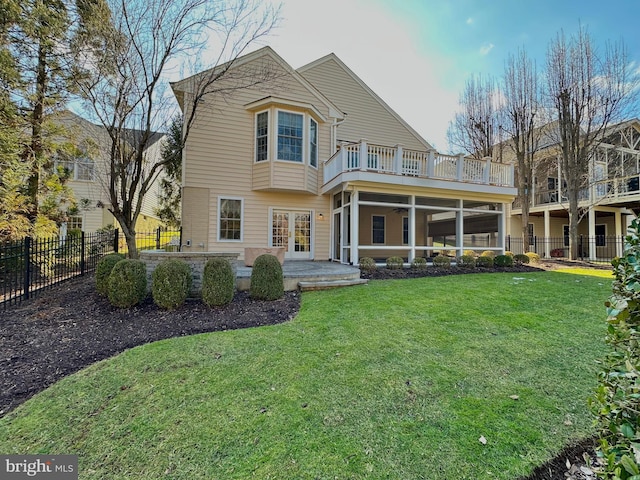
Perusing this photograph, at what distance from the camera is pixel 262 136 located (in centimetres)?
1084

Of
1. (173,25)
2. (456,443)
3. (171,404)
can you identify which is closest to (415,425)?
(456,443)

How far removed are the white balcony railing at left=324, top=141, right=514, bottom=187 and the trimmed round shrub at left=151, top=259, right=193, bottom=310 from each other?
5940mm

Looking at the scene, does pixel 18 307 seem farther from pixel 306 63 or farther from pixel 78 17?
pixel 306 63

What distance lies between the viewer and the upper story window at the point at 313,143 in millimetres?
11211

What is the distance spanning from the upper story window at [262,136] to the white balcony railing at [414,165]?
2.34 metres

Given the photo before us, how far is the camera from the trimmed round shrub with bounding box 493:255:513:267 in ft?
34.8

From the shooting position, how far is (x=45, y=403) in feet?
9.26

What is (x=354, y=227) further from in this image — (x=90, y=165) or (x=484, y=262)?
(x=90, y=165)

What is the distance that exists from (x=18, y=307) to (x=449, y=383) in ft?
24.9

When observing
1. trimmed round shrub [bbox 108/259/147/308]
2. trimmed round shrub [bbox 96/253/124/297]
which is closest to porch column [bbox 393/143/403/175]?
trimmed round shrub [bbox 108/259/147/308]

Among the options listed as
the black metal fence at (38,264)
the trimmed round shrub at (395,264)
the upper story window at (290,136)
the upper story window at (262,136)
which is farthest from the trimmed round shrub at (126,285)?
the trimmed round shrub at (395,264)

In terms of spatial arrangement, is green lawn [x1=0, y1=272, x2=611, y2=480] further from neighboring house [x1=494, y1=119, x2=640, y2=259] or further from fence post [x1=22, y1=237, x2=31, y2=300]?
neighboring house [x1=494, y1=119, x2=640, y2=259]

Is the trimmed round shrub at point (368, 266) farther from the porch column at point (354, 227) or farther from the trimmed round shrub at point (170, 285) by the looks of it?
the trimmed round shrub at point (170, 285)

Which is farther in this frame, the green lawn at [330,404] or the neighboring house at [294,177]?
the neighboring house at [294,177]
